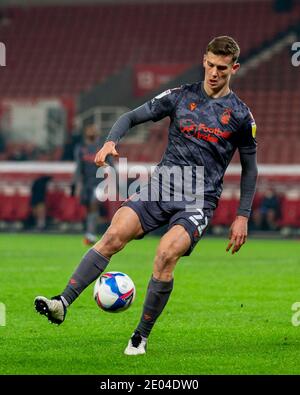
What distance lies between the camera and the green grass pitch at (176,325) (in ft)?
23.1

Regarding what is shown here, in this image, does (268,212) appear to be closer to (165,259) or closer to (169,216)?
(169,216)

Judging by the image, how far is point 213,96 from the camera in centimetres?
783

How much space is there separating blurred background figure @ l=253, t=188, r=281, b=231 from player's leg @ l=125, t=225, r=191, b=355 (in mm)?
17552

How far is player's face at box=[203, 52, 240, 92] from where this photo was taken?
296 inches

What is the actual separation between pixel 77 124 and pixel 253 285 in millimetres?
19783

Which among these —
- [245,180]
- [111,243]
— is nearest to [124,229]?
[111,243]

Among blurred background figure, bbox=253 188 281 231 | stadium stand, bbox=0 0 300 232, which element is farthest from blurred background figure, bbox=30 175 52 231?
blurred background figure, bbox=253 188 281 231

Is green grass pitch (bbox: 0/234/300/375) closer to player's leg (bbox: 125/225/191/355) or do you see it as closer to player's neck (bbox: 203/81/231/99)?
player's leg (bbox: 125/225/191/355)

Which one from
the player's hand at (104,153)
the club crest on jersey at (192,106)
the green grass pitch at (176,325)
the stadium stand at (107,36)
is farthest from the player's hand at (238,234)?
the stadium stand at (107,36)

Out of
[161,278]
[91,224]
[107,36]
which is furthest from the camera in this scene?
[107,36]

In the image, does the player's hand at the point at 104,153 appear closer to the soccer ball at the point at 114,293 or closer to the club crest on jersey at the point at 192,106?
the club crest on jersey at the point at 192,106

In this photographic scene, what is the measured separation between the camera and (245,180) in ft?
26.0

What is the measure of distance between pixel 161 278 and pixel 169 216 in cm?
49

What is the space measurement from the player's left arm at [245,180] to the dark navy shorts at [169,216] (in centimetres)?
25
